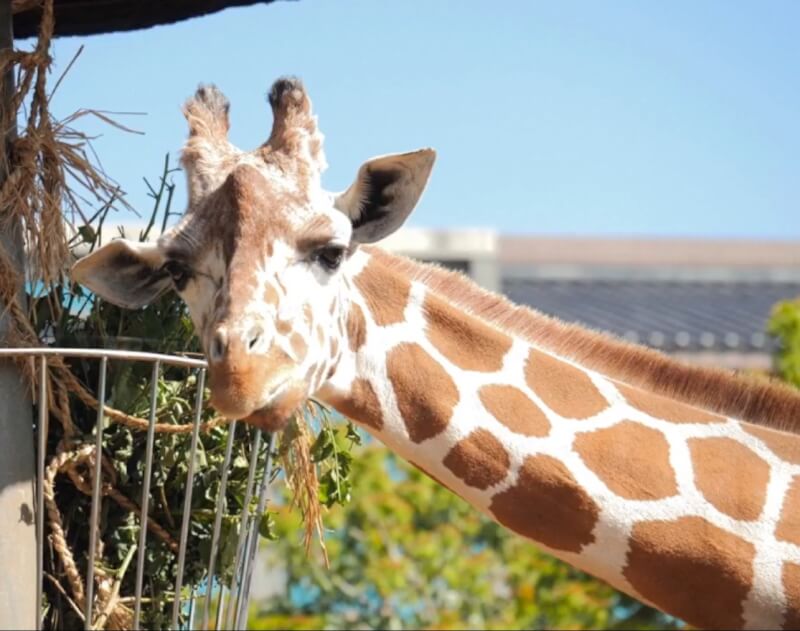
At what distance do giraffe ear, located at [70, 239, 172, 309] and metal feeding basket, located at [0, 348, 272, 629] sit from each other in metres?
0.15

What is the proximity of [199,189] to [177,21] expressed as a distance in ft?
3.03

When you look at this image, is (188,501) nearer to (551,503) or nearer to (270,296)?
(270,296)

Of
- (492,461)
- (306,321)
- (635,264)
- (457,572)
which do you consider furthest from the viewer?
(635,264)

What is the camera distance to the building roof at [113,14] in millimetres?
3883

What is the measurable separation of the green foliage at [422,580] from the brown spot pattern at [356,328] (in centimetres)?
450

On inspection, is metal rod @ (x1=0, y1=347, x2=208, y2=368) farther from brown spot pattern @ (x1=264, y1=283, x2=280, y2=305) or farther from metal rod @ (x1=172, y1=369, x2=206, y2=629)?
brown spot pattern @ (x1=264, y1=283, x2=280, y2=305)

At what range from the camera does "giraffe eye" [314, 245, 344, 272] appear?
3.22 metres

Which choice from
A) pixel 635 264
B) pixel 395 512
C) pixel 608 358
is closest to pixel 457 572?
pixel 395 512

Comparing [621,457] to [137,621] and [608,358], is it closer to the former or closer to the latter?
[608,358]

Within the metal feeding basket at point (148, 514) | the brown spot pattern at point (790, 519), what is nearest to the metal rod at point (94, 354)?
the metal feeding basket at point (148, 514)

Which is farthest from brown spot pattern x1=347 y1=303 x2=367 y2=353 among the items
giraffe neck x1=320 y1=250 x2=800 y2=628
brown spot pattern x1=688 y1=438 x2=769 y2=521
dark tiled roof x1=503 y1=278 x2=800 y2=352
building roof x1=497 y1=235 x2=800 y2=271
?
building roof x1=497 y1=235 x2=800 y2=271

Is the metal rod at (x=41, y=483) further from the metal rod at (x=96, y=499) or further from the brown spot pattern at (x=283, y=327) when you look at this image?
the brown spot pattern at (x=283, y=327)

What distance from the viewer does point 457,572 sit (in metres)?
8.45

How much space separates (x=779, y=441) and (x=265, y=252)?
1476 mm
